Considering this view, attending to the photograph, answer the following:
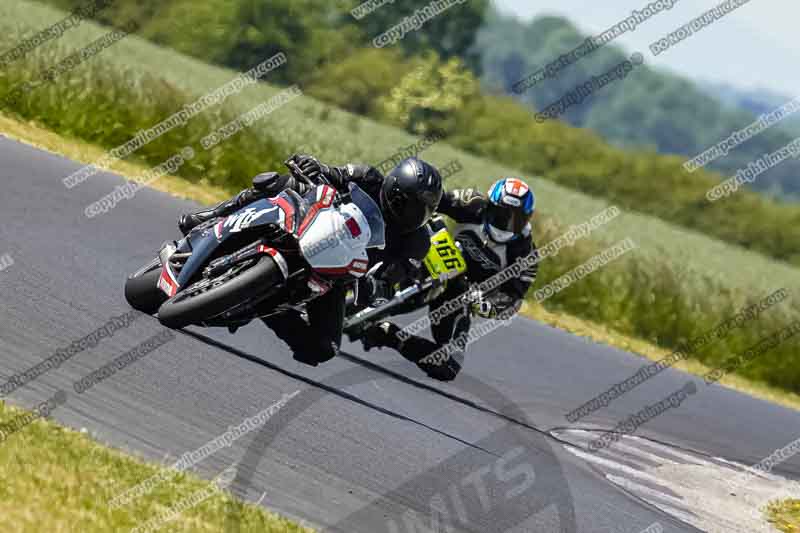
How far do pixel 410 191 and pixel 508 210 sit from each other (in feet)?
7.76

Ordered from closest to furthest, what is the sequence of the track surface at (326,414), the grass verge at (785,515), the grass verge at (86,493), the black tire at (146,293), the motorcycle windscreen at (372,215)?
the grass verge at (86,493) < the track surface at (326,414) < the motorcycle windscreen at (372,215) < the black tire at (146,293) < the grass verge at (785,515)

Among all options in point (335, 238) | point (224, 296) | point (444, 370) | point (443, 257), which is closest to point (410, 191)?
point (335, 238)

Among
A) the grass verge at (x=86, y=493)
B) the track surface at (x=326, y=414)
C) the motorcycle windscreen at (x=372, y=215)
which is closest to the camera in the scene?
the grass verge at (x=86, y=493)

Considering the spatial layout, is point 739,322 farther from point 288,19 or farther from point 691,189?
point 288,19

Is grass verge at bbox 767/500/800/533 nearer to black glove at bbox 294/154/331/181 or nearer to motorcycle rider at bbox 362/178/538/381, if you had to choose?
motorcycle rider at bbox 362/178/538/381

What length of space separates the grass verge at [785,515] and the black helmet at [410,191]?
4.08 metres

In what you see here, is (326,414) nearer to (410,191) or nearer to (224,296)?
(224,296)

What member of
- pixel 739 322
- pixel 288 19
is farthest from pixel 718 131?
pixel 739 322

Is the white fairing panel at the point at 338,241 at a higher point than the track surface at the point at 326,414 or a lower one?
higher

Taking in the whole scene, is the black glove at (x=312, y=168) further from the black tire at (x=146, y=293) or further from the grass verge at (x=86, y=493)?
the grass verge at (x=86, y=493)

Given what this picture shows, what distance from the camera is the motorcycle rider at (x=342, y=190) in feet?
23.1

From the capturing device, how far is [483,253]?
936 cm

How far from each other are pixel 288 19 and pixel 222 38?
713cm

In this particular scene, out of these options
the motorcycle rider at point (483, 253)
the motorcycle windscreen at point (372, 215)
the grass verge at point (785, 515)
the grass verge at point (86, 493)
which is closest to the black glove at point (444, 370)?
the motorcycle rider at point (483, 253)
